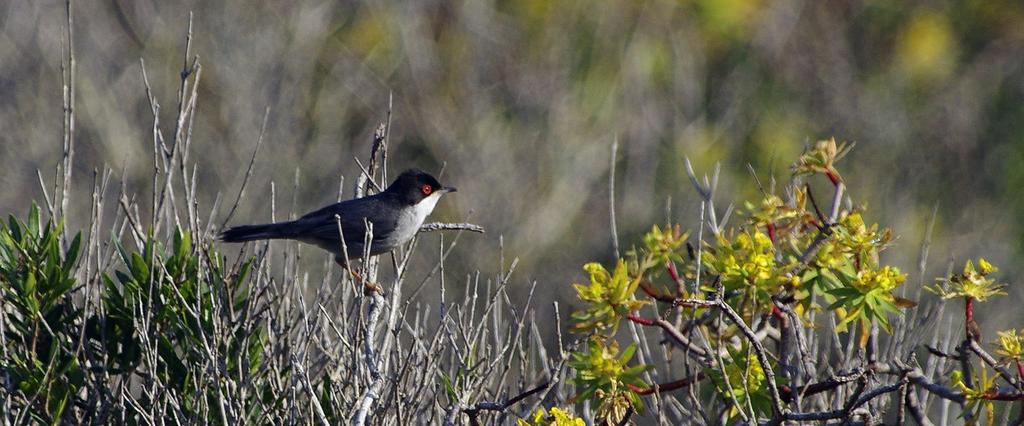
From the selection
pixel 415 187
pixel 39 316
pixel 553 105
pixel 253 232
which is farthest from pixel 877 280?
pixel 553 105

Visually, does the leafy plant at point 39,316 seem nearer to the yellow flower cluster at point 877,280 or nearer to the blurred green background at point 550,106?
the yellow flower cluster at point 877,280

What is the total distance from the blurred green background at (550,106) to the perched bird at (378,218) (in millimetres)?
6646

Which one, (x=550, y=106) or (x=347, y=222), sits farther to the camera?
(x=550, y=106)

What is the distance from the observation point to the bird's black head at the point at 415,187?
6.82m

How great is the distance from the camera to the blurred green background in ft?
45.9

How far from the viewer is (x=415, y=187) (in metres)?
6.88

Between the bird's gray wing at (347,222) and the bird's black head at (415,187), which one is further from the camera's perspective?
the bird's black head at (415,187)

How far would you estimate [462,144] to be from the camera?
567 inches

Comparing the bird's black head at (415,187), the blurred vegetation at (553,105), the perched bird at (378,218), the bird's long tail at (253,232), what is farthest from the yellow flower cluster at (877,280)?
the blurred vegetation at (553,105)

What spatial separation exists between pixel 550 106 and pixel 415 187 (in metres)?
7.96

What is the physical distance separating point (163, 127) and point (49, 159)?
4.36ft

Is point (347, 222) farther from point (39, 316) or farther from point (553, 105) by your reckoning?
point (553, 105)

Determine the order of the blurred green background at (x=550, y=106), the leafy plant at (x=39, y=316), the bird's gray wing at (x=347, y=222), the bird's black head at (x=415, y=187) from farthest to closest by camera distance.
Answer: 1. the blurred green background at (x=550, y=106)
2. the bird's black head at (x=415, y=187)
3. the bird's gray wing at (x=347, y=222)
4. the leafy plant at (x=39, y=316)

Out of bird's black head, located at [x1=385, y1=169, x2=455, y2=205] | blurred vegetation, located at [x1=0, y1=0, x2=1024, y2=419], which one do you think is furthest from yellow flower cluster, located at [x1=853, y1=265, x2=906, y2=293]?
blurred vegetation, located at [x1=0, y1=0, x2=1024, y2=419]
